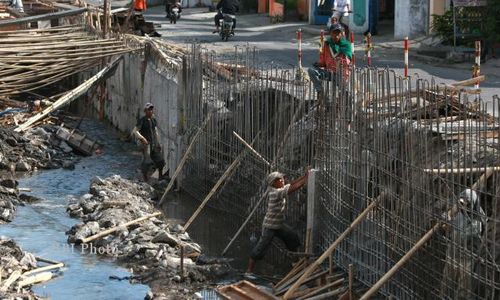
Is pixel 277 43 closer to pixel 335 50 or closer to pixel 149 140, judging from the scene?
pixel 149 140

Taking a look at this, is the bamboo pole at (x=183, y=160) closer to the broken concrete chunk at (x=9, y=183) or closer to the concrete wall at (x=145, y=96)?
the concrete wall at (x=145, y=96)

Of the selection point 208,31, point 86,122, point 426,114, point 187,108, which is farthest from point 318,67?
point 208,31

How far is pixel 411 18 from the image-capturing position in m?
32.4

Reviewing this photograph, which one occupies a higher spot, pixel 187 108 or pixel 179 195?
pixel 187 108

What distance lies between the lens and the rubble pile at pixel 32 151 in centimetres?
2234

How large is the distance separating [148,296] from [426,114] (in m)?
4.09

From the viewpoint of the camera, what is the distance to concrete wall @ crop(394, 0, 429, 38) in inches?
1264

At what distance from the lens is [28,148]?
76.1 ft

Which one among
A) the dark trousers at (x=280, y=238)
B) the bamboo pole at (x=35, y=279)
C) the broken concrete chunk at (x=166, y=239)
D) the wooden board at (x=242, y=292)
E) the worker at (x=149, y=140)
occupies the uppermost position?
the worker at (x=149, y=140)

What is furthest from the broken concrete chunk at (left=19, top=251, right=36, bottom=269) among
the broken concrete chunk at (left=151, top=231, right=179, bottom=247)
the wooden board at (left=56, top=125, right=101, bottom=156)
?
the wooden board at (left=56, top=125, right=101, bottom=156)

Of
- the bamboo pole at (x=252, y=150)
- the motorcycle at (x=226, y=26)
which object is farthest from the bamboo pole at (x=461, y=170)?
the motorcycle at (x=226, y=26)

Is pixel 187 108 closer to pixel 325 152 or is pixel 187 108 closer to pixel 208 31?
pixel 325 152

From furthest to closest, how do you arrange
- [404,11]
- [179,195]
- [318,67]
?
[404,11], [179,195], [318,67]

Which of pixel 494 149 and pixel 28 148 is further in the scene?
pixel 28 148
